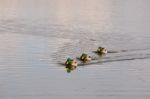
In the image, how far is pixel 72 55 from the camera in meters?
23.2

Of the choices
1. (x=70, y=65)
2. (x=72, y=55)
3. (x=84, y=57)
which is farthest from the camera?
(x=72, y=55)

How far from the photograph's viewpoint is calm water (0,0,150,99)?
1712cm

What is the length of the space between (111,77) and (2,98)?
462 centimetres

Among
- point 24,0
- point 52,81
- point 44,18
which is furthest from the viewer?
point 24,0

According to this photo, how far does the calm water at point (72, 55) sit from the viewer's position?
1712 centimetres

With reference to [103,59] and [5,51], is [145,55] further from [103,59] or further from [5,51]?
[5,51]

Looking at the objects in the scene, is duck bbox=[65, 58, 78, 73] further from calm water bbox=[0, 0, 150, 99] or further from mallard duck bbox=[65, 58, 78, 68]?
calm water bbox=[0, 0, 150, 99]

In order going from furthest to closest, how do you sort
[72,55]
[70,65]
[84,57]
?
[72,55], [84,57], [70,65]

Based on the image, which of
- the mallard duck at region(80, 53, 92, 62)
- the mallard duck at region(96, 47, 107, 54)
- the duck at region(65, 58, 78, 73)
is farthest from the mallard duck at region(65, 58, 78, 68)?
the mallard duck at region(96, 47, 107, 54)

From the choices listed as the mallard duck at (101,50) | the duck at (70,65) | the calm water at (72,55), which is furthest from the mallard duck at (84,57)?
the mallard duck at (101,50)

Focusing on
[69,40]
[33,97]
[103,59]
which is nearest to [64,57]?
[103,59]

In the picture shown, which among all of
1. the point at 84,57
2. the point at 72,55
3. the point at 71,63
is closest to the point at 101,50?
the point at 72,55

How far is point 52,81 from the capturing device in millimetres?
18328

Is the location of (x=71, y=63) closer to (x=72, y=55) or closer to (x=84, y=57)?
(x=84, y=57)
